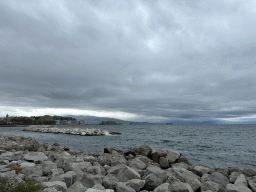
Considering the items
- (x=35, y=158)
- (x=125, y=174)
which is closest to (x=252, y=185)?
(x=125, y=174)

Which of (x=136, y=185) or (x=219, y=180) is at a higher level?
(x=136, y=185)

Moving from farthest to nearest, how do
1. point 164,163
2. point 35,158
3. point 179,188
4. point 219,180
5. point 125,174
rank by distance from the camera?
point 164,163 < point 35,158 < point 219,180 < point 125,174 < point 179,188

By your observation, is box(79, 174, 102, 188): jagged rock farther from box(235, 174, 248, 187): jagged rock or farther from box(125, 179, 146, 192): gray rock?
box(235, 174, 248, 187): jagged rock

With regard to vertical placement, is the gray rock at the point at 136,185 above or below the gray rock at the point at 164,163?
above

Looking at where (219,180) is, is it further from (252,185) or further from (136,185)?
(136,185)

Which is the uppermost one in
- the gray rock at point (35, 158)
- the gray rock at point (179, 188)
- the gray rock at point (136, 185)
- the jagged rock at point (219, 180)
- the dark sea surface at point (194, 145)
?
the gray rock at point (35, 158)

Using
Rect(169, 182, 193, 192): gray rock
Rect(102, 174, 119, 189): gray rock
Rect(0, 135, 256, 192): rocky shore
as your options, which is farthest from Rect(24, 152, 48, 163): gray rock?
Rect(169, 182, 193, 192): gray rock

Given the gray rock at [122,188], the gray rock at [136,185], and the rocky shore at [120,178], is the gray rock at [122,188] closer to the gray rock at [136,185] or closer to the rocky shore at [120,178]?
the rocky shore at [120,178]

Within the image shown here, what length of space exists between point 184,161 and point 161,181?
16.0 ft

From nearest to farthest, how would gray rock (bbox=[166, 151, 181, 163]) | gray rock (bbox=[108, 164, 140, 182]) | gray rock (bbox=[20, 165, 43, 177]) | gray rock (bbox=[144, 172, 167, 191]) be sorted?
gray rock (bbox=[144, 172, 167, 191]) → gray rock (bbox=[20, 165, 43, 177]) → gray rock (bbox=[108, 164, 140, 182]) → gray rock (bbox=[166, 151, 181, 163])

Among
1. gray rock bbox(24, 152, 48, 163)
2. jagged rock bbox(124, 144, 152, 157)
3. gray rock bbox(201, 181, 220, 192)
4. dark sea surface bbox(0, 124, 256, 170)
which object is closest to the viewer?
gray rock bbox(201, 181, 220, 192)

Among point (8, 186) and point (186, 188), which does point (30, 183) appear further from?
point (186, 188)

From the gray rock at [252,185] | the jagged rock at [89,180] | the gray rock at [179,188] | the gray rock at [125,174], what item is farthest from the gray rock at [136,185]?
the gray rock at [252,185]

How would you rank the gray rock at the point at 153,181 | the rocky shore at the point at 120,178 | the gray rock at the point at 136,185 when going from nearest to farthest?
the rocky shore at the point at 120,178, the gray rock at the point at 136,185, the gray rock at the point at 153,181
